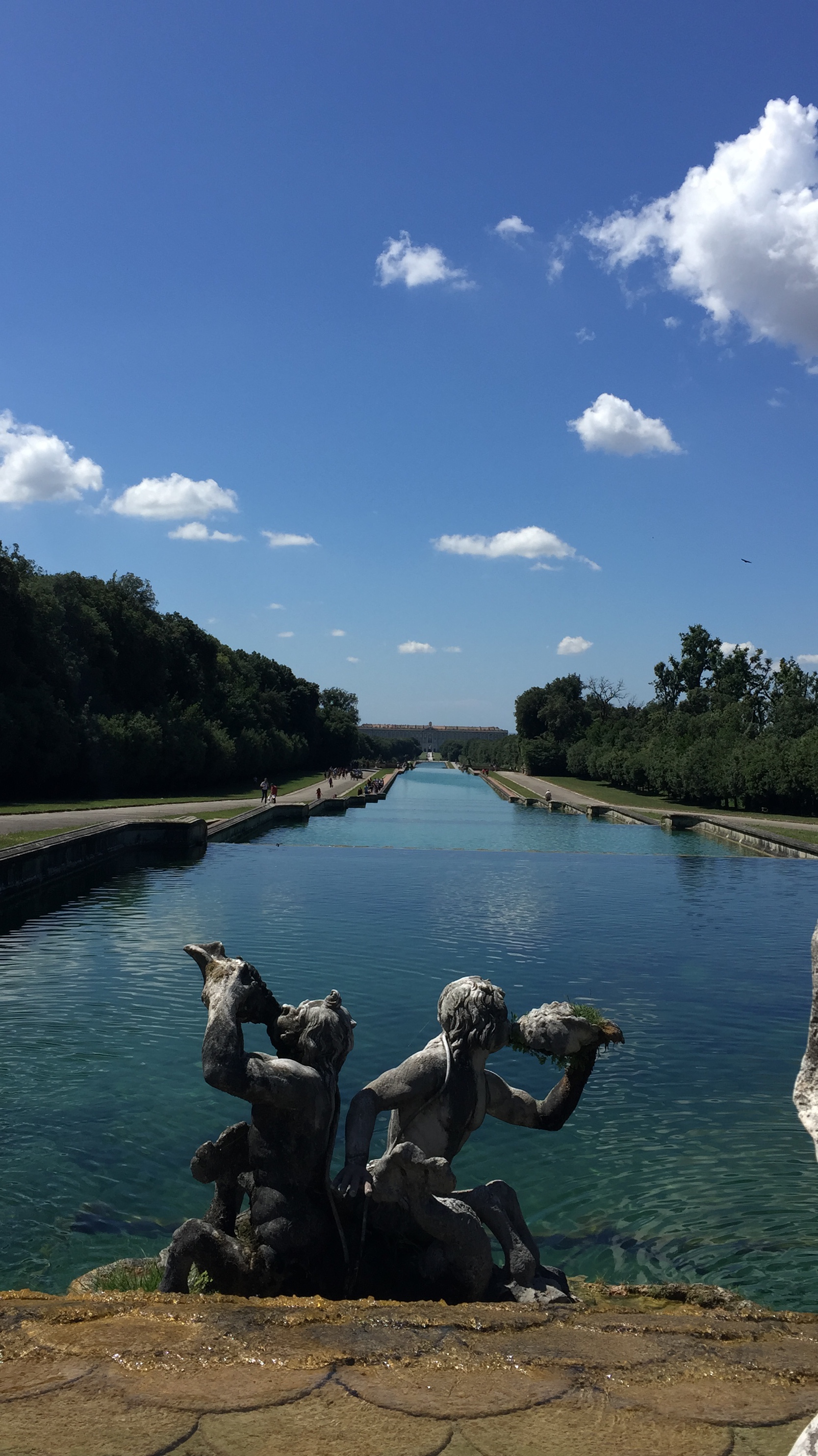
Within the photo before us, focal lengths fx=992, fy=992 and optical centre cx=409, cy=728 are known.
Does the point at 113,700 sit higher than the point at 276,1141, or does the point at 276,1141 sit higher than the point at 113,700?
the point at 113,700

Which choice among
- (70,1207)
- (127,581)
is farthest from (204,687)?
(70,1207)

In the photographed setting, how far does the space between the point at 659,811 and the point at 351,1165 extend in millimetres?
35580

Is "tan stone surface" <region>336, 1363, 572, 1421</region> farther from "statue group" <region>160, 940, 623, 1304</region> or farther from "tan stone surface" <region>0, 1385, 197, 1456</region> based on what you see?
"statue group" <region>160, 940, 623, 1304</region>

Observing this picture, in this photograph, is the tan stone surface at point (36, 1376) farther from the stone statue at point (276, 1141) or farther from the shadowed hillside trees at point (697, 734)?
the shadowed hillside trees at point (697, 734)

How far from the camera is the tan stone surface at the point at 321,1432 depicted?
2311 millimetres

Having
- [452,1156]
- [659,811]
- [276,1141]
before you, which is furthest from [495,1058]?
[659,811]

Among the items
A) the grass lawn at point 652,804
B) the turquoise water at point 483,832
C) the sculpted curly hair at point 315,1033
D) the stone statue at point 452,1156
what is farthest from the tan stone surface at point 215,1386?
the grass lawn at point 652,804

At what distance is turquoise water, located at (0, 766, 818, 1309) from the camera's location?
586 centimetres

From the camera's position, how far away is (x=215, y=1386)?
260 centimetres

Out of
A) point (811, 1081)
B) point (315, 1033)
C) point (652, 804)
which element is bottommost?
point (652, 804)

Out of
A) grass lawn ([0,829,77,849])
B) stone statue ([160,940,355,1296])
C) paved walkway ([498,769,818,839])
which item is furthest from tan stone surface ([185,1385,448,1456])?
paved walkway ([498,769,818,839])

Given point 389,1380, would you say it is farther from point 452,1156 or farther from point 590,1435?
point 452,1156

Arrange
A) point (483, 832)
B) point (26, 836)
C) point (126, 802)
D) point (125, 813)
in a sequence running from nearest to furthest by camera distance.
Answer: point (26, 836)
point (125, 813)
point (483, 832)
point (126, 802)

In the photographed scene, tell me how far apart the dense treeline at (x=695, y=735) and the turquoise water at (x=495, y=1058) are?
72.0ft
